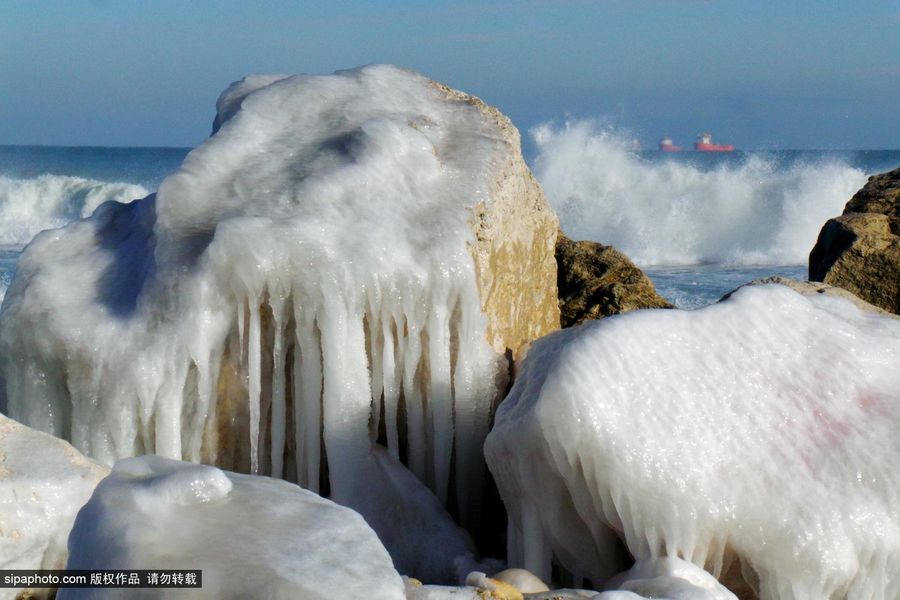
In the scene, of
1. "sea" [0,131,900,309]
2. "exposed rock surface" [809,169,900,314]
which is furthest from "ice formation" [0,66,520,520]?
"sea" [0,131,900,309]

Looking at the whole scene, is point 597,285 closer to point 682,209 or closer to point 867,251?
point 867,251

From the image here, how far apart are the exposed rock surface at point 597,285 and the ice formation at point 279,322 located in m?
1.00

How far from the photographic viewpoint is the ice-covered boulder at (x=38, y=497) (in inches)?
103

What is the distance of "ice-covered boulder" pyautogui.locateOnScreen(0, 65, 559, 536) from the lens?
3.35 m

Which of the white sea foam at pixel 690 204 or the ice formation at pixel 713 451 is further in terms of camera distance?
the white sea foam at pixel 690 204

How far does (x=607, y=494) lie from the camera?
9.95ft

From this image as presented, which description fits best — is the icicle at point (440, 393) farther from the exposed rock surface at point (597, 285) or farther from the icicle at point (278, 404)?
the exposed rock surface at point (597, 285)

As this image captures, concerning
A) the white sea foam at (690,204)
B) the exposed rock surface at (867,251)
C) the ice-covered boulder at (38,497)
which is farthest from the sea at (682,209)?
the ice-covered boulder at (38,497)

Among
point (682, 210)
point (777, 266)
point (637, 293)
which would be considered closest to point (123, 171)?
point (682, 210)

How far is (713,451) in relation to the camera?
308 centimetres

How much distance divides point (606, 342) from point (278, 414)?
1028 millimetres

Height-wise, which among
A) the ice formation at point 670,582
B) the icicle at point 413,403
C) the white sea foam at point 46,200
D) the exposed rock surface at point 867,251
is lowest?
the white sea foam at point 46,200

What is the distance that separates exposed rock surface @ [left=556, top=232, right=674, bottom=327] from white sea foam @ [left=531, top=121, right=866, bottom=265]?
14.2m

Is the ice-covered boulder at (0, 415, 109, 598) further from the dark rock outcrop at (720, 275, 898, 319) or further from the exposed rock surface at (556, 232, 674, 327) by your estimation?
the exposed rock surface at (556, 232, 674, 327)
